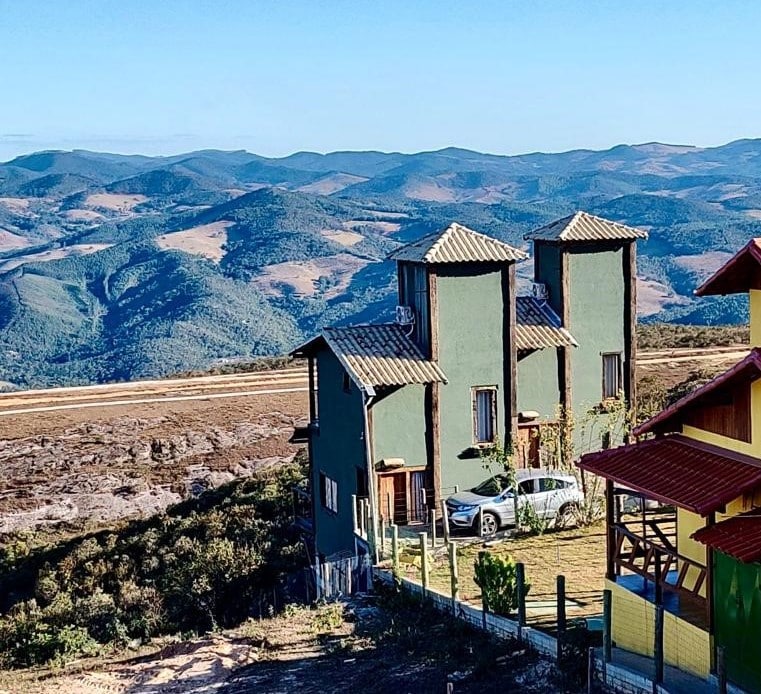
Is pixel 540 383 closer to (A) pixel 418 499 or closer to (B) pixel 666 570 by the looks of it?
(A) pixel 418 499

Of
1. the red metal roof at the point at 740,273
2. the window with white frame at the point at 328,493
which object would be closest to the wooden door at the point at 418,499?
the window with white frame at the point at 328,493

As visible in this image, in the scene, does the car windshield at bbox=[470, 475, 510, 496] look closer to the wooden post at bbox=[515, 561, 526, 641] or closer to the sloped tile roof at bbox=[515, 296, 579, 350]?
the sloped tile roof at bbox=[515, 296, 579, 350]

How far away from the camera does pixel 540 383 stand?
1178 inches

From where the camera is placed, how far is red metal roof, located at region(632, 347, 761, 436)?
49.2ft

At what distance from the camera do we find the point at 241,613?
27.7 metres

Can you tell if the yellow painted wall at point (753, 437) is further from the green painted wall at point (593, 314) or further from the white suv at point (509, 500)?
the green painted wall at point (593, 314)

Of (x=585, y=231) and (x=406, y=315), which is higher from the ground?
(x=585, y=231)

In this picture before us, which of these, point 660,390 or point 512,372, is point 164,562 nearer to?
point 512,372

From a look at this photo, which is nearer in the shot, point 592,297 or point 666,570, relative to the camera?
point 666,570

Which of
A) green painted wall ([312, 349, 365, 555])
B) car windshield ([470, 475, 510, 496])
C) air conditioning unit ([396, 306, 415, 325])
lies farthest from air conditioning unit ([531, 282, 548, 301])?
green painted wall ([312, 349, 365, 555])

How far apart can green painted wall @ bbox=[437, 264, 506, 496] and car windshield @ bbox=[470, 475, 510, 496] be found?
0.94 m

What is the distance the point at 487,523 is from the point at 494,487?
0.93 m

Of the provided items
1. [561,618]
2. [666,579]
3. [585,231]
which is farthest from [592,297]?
[561,618]

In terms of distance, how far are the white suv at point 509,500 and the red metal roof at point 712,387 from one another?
9.61 m
